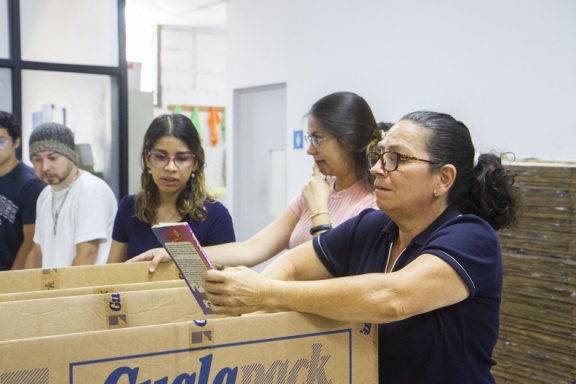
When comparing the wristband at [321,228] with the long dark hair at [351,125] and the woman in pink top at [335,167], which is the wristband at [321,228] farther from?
the long dark hair at [351,125]

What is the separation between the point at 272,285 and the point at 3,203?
205 cm

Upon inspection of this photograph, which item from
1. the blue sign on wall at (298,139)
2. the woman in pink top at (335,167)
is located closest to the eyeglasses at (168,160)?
the woman in pink top at (335,167)

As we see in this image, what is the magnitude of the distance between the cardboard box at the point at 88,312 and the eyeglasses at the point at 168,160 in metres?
0.74

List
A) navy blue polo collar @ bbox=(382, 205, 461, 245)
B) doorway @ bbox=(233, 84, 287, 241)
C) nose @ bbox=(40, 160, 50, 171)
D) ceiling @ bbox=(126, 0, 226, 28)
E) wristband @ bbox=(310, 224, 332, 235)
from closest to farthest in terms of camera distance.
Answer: navy blue polo collar @ bbox=(382, 205, 461, 245)
wristband @ bbox=(310, 224, 332, 235)
nose @ bbox=(40, 160, 50, 171)
doorway @ bbox=(233, 84, 287, 241)
ceiling @ bbox=(126, 0, 226, 28)

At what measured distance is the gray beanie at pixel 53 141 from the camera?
2.66m

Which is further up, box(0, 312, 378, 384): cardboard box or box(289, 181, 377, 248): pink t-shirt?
box(289, 181, 377, 248): pink t-shirt

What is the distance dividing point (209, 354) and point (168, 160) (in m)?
1.09

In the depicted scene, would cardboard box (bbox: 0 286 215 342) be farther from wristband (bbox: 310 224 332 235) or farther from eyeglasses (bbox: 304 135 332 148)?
eyeglasses (bbox: 304 135 332 148)

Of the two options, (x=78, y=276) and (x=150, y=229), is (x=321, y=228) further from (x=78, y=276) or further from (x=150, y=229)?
(x=78, y=276)

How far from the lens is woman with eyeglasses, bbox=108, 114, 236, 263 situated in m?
2.10

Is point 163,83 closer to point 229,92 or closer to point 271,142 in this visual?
point 229,92

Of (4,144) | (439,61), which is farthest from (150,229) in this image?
(439,61)

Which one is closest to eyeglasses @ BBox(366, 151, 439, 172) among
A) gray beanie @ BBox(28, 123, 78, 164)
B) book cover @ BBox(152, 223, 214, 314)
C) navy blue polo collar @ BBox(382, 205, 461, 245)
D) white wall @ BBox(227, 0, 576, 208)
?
navy blue polo collar @ BBox(382, 205, 461, 245)

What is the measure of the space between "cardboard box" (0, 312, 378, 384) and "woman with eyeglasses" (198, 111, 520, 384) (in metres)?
0.05
